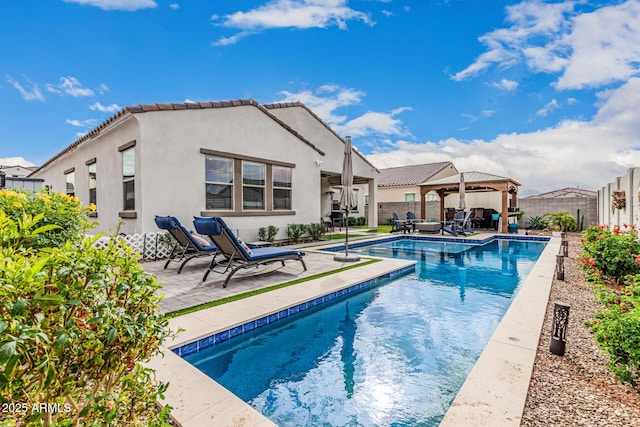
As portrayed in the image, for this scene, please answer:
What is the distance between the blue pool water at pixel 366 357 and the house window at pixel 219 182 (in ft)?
21.1

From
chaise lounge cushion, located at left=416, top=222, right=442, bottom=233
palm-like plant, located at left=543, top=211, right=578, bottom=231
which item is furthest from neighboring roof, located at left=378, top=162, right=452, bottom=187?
chaise lounge cushion, located at left=416, top=222, right=442, bottom=233

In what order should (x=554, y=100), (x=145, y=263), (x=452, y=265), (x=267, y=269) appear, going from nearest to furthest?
(x=267, y=269) < (x=145, y=263) < (x=452, y=265) < (x=554, y=100)

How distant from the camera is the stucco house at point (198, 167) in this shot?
30.5 ft

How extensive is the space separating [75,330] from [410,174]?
33956 mm

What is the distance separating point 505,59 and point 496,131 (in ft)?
36.2

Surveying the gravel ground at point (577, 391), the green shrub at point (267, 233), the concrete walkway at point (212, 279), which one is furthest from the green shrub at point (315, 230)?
the gravel ground at point (577, 391)

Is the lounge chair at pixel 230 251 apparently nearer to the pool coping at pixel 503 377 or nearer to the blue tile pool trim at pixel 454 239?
the pool coping at pixel 503 377

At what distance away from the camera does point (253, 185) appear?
11.8 meters

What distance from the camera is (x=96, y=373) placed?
142cm

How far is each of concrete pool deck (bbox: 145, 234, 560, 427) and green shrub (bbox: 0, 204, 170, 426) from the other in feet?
2.54

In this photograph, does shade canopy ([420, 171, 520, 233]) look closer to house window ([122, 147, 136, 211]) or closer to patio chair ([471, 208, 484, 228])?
patio chair ([471, 208, 484, 228])

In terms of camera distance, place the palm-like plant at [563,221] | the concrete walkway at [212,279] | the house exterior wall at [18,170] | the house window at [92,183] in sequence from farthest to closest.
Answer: the house exterior wall at [18,170] < the palm-like plant at [563,221] < the house window at [92,183] < the concrete walkway at [212,279]

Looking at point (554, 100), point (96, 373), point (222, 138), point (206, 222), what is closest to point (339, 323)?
point (206, 222)

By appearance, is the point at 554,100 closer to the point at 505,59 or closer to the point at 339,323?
the point at 505,59
